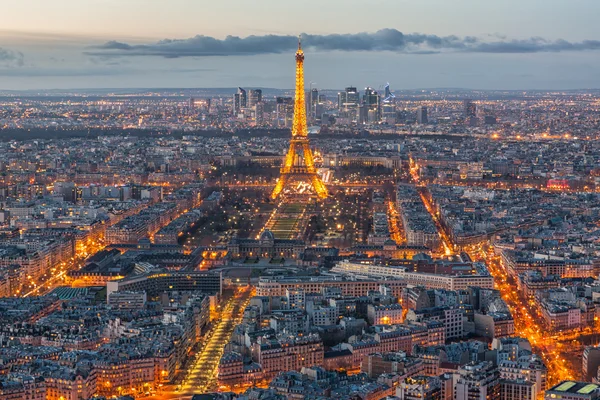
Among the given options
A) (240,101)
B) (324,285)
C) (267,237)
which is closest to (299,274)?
(324,285)

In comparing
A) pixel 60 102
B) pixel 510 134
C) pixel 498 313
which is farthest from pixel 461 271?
pixel 60 102

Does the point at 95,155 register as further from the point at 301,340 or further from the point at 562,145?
the point at 301,340

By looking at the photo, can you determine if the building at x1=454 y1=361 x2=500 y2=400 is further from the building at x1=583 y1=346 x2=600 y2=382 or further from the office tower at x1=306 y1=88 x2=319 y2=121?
the office tower at x1=306 y1=88 x2=319 y2=121

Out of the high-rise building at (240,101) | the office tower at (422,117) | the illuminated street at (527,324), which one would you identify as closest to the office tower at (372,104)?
the office tower at (422,117)

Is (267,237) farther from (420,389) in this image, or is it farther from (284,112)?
(284,112)

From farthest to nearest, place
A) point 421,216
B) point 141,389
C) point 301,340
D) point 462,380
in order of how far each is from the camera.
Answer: point 421,216, point 301,340, point 141,389, point 462,380
